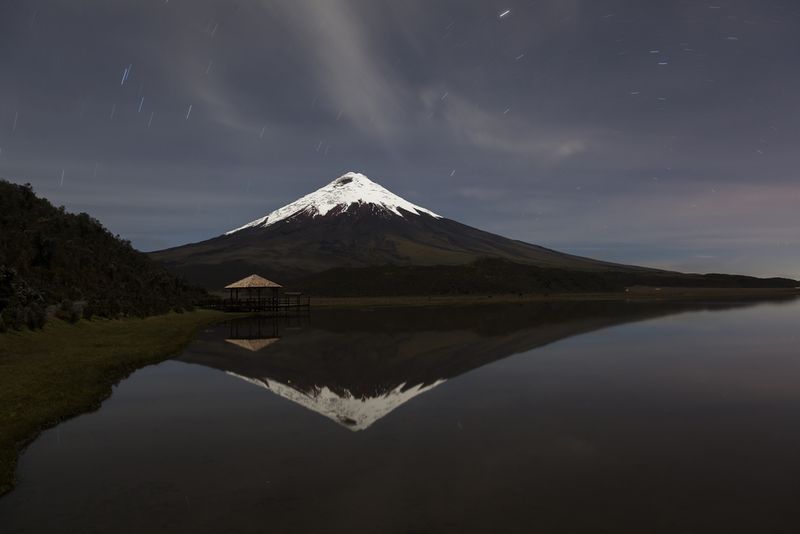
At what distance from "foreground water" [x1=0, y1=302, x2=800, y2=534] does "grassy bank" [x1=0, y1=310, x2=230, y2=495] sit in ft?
1.71

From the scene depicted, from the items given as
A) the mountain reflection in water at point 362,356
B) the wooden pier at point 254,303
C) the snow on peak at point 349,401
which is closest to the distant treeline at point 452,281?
the wooden pier at point 254,303

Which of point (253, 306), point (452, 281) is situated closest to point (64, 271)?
point (253, 306)

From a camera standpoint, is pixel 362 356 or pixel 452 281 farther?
pixel 452 281

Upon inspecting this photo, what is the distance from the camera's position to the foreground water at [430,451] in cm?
802

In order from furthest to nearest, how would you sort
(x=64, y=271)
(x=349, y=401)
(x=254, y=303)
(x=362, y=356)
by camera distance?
(x=254, y=303) < (x=64, y=271) < (x=362, y=356) < (x=349, y=401)

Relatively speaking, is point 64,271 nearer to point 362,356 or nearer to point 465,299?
point 362,356

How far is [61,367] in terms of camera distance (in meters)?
18.1

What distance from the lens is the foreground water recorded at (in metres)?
8.02

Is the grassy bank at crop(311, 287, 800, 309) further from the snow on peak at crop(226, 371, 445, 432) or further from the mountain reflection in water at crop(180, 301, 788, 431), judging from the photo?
the snow on peak at crop(226, 371, 445, 432)

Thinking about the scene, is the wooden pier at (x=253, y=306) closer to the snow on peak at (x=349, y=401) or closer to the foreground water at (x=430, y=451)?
the foreground water at (x=430, y=451)

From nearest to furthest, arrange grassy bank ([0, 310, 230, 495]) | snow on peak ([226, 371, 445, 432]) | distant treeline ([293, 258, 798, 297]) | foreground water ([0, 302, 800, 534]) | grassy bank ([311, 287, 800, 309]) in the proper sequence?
1. foreground water ([0, 302, 800, 534])
2. grassy bank ([0, 310, 230, 495])
3. snow on peak ([226, 371, 445, 432])
4. grassy bank ([311, 287, 800, 309])
5. distant treeline ([293, 258, 798, 297])

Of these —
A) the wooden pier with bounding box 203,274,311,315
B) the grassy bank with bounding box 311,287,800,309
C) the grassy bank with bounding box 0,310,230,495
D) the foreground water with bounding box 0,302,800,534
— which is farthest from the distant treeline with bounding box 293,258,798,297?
the foreground water with bounding box 0,302,800,534

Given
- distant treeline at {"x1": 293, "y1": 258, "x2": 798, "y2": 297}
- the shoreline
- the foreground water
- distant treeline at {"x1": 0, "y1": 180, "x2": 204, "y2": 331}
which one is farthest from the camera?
distant treeline at {"x1": 293, "y1": 258, "x2": 798, "y2": 297}

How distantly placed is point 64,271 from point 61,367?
24609mm
